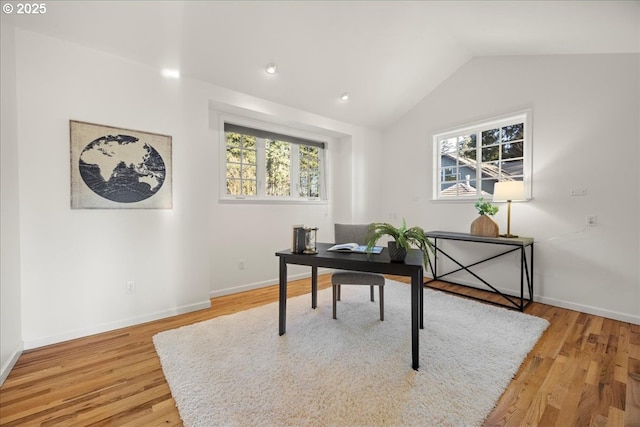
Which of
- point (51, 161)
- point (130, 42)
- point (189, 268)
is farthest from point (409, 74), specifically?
point (51, 161)

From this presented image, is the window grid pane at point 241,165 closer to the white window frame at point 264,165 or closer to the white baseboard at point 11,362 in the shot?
the white window frame at point 264,165

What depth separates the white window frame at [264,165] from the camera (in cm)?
339

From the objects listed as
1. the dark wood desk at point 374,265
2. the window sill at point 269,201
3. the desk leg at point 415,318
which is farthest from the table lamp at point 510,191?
the window sill at point 269,201

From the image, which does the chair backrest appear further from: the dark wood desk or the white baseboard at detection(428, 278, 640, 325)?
the white baseboard at detection(428, 278, 640, 325)

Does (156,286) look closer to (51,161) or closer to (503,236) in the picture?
(51,161)

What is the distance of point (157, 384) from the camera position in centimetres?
165

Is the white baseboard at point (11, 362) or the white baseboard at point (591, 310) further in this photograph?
the white baseboard at point (591, 310)

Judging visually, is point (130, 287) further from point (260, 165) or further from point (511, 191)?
point (511, 191)

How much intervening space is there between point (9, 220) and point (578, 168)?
4919mm

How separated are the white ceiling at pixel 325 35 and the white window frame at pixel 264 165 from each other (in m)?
0.45

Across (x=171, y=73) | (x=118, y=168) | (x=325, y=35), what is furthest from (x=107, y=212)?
(x=325, y=35)

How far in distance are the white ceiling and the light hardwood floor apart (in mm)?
2443

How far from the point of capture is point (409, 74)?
3512mm

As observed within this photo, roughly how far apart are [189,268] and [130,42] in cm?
212
